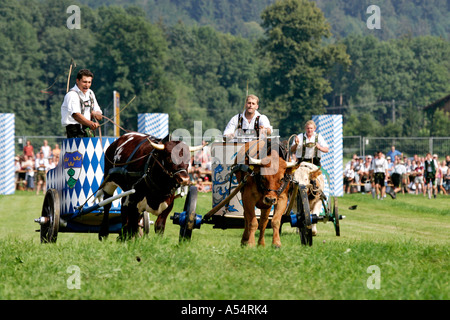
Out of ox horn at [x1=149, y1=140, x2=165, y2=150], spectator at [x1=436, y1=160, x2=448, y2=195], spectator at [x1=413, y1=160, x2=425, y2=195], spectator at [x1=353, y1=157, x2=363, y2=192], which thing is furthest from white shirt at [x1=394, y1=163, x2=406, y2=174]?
ox horn at [x1=149, y1=140, x2=165, y2=150]

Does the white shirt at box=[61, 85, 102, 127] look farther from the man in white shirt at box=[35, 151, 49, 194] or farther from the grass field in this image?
the man in white shirt at box=[35, 151, 49, 194]

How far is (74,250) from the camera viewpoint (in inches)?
352

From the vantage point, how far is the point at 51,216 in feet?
34.4

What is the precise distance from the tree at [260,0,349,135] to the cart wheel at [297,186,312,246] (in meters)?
64.0

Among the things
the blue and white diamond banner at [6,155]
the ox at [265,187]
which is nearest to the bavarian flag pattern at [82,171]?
→ the ox at [265,187]

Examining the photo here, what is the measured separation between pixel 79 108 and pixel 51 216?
1502mm

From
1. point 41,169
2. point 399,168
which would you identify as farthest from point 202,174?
point 399,168

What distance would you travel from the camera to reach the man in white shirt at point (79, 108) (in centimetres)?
1068

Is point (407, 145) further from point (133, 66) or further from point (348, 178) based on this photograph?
point (133, 66)

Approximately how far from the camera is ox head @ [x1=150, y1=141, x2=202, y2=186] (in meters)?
9.24

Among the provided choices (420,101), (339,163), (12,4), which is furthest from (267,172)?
(420,101)

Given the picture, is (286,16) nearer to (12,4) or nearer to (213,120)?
(213,120)
